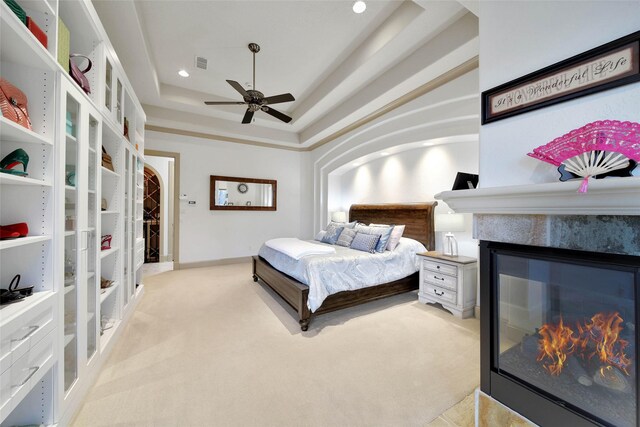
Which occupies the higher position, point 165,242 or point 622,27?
point 622,27

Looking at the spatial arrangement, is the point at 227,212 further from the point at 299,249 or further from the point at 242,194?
the point at 299,249

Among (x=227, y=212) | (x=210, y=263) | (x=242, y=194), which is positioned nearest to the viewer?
(x=210, y=263)

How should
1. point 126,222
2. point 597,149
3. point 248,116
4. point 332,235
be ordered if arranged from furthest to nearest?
1. point 332,235
2. point 248,116
3. point 126,222
4. point 597,149

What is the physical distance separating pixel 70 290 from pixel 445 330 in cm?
301

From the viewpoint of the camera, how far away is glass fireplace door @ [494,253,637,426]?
1000mm

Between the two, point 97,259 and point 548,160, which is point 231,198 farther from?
point 548,160

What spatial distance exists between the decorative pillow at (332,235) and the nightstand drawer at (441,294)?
Answer: 5.09 ft

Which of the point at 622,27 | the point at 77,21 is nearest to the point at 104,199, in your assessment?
the point at 77,21

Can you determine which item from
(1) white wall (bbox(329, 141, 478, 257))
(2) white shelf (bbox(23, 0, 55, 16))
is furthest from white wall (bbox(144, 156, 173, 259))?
(2) white shelf (bbox(23, 0, 55, 16))

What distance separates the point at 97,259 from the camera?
180cm

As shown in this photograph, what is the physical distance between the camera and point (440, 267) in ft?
9.68

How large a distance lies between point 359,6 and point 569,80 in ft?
6.68

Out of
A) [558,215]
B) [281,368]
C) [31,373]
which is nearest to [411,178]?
[558,215]

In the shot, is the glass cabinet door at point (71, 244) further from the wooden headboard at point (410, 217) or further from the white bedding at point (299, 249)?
the wooden headboard at point (410, 217)
